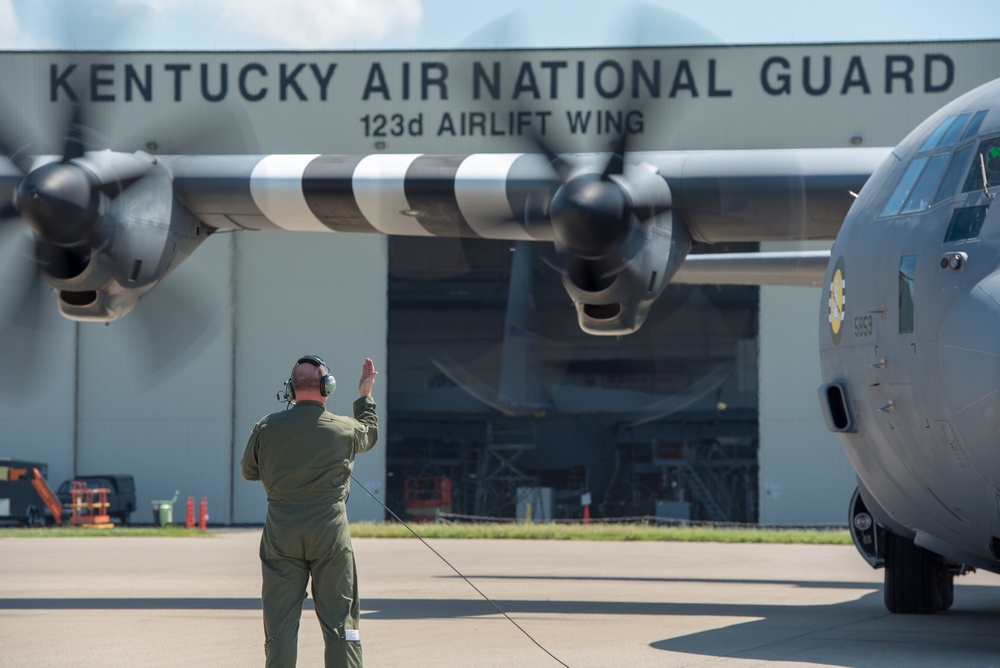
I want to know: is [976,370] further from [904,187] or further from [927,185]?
[904,187]

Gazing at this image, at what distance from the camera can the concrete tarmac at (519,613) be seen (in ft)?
24.7

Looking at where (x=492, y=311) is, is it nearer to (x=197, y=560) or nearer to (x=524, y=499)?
(x=524, y=499)

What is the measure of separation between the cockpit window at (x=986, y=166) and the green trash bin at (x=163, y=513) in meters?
26.4

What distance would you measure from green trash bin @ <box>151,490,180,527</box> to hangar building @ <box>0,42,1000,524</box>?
3.31 feet

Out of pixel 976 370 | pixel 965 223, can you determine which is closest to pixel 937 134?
pixel 965 223

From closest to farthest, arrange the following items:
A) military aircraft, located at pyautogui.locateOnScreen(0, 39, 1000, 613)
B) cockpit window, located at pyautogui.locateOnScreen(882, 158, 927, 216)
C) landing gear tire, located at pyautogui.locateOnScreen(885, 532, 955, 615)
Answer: military aircraft, located at pyautogui.locateOnScreen(0, 39, 1000, 613)
cockpit window, located at pyautogui.locateOnScreen(882, 158, 927, 216)
landing gear tire, located at pyautogui.locateOnScreen(885, 532, 955, 615)

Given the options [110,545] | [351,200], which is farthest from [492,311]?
[351,200]

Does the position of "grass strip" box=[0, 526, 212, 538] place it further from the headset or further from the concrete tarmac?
the headset

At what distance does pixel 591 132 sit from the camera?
32594 mm

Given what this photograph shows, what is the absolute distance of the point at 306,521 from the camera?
5.84 metres

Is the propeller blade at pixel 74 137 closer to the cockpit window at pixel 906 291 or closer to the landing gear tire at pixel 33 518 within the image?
the cockpit window at pixel 906 291

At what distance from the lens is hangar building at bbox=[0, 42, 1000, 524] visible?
32031 mm

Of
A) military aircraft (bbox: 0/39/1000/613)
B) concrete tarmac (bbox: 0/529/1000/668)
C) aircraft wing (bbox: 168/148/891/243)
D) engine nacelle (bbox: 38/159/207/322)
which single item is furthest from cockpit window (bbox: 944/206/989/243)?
engine nacelle (bbox: 38/159/207/322)

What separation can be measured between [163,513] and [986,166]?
87.1 ft
